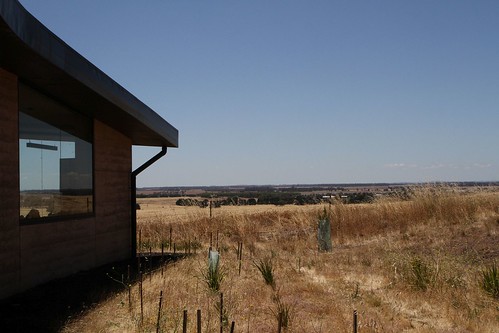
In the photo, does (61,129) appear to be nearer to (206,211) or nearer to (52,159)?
(52,159)

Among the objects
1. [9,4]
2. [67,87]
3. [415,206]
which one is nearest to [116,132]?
[67,87]

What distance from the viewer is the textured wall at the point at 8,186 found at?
6633 millimetres

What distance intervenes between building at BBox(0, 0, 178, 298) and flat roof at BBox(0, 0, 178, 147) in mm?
14

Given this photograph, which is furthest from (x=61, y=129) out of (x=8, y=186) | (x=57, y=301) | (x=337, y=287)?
(x=337, y=287)

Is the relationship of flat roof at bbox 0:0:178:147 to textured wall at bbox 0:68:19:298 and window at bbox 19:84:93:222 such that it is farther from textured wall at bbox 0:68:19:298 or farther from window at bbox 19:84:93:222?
textured wall at bbox 0:68:19:298

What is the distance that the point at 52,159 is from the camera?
810cm

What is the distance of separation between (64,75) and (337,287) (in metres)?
4.88

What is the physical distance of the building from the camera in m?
6.38

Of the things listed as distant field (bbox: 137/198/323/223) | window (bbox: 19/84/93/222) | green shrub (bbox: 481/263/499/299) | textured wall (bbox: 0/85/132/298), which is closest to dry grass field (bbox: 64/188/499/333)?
green shrub (bbox: 481/263/499/299)

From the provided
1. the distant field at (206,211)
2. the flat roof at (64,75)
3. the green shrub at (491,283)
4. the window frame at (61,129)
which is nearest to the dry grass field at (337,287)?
the green shrub at (491,283)

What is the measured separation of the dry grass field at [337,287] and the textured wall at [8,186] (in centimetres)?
137

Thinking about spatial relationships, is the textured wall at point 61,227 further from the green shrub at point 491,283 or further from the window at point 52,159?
the green shrub at point 491,283

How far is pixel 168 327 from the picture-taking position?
5.43m

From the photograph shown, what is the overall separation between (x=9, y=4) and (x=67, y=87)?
260cm
